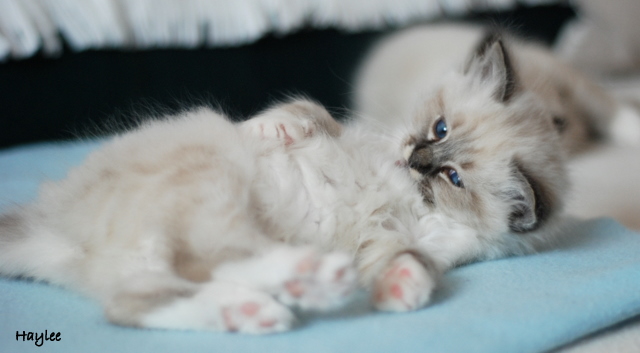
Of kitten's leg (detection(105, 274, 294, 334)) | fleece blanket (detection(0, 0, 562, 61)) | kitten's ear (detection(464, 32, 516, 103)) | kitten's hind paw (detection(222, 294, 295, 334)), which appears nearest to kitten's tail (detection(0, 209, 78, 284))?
kitten's leg (detection(105, 274, 294, 334))

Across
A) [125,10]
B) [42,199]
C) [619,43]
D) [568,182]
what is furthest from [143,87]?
[619,43]

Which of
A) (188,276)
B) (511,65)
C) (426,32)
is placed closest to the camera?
(188,276)

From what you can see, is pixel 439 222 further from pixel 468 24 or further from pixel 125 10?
pixel 468 24

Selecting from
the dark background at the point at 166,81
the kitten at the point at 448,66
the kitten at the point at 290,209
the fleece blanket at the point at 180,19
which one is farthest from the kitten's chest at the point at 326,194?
the fleece blanket at the point at 180,19

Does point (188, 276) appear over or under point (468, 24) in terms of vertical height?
under

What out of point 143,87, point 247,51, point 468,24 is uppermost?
point 468,24

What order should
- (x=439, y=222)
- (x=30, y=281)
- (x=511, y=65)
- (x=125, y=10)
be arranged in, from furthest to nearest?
(x=125, y=10) < (x=511, y=65) < (x=439, y=222) < (x=30, y=281)

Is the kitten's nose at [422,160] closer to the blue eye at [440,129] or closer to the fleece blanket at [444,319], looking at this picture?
the blue eye at [440,129]

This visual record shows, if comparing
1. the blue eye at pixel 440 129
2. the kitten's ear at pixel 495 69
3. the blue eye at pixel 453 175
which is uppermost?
the kitten's ear at pixel 495 69
